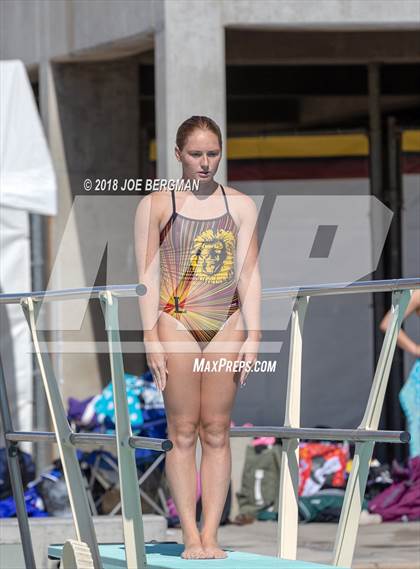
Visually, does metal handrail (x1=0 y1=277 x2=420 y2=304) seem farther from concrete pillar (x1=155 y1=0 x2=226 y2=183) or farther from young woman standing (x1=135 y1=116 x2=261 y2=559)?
concrete pillar (x1=155 y1=0 x2=226 y2=183)

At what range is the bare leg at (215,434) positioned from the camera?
4777 millimetres

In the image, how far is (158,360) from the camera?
4.74 meters

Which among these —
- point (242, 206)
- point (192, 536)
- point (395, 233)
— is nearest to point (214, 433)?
point (192, 536)

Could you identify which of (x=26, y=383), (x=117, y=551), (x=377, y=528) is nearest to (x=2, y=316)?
(x=26, y=383)

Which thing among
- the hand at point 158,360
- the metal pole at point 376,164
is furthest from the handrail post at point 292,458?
the metal pole at point 376,164

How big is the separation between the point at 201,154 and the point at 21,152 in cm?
614

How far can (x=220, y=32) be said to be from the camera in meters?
10.5

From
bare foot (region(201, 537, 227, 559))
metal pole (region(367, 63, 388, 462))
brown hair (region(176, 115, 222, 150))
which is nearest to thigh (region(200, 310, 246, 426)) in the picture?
bare foot (region(201, 537, 227, 559))

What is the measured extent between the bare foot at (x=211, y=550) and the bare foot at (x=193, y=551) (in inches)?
0.6

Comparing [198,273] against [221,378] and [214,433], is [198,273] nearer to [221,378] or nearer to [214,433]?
[221,378]

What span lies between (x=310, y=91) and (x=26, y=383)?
167 inches

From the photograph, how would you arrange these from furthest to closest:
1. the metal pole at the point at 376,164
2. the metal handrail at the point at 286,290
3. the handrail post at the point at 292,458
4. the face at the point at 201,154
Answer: the metal pole at the point at 376,164
the handrail post at the point at 292,458
the face at the point at 201,154
the metal handrail at the point at 286,290

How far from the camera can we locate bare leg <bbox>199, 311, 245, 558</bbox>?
4777mm

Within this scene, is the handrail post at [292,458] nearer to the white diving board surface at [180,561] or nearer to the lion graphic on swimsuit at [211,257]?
the white diving board surface at [180,561]
